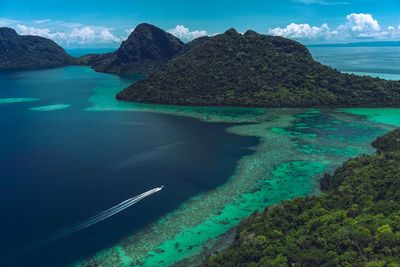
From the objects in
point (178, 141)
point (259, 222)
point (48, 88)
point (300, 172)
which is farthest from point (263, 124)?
point (48, 88)

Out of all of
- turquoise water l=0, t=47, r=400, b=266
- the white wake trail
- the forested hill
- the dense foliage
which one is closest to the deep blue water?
Answer: turquoise water l=0, t=47, r=400, b=266

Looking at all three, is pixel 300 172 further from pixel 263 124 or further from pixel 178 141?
pixel 263 124

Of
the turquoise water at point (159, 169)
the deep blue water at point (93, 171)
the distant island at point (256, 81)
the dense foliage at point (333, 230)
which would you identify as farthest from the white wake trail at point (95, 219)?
the distant island at point (256, 81)

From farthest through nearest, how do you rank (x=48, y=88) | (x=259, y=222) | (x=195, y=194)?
(x=48, y=88) → (x=195, y=194) → (x=259, y=222)

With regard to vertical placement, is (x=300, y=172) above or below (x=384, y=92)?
below

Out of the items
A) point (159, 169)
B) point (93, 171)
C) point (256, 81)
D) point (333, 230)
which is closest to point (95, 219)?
point (93, 171)

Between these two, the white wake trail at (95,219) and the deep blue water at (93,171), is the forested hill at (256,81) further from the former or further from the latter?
the white wake trail at (95,219)

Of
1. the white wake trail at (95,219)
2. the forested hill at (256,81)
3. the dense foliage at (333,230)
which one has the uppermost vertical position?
the forested hill at (256,81)
